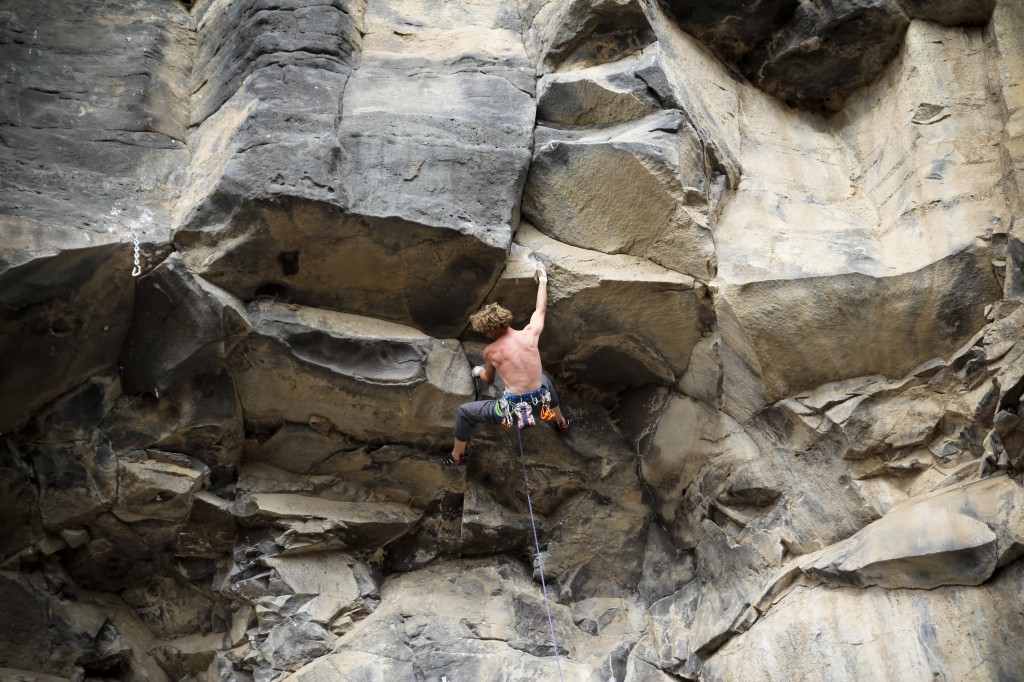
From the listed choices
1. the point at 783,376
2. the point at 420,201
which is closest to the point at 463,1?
the point at 420,201

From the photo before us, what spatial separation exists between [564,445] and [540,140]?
2.14m

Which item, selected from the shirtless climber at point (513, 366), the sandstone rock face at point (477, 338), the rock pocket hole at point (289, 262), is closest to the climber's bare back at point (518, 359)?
the shirtless climber at point (513, 366)

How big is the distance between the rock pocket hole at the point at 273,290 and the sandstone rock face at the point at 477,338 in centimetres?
5

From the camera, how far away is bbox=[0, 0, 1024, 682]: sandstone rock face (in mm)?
6078

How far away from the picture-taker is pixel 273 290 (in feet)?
21.3

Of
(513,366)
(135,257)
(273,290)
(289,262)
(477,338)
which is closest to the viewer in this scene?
A: (135,257)

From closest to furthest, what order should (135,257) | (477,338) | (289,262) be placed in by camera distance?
(135,257) < (289,262) < (477,338)

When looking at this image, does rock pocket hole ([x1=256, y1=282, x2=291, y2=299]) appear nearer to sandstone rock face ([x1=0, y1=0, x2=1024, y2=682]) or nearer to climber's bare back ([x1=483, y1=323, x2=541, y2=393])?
sandstone rock face ([x1=0, y1=0, x2=1024, y2=682])

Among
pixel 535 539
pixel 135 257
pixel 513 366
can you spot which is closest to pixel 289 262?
pixel 135 257

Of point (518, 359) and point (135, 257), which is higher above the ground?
point (135, 257)

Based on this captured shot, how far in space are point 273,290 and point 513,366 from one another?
5.48 ft

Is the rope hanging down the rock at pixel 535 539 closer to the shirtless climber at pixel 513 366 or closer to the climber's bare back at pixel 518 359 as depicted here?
the shirtless climber at pixel 513 366

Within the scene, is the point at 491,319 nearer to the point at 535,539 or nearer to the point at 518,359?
the point at 518,359

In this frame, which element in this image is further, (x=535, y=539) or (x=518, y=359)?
(x=535, y=539)
